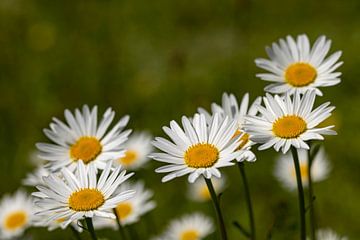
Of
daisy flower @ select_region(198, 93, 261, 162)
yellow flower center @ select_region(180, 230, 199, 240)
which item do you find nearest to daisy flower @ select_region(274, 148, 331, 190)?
yellow flower center @ select_region(180, 230, 199, 240)

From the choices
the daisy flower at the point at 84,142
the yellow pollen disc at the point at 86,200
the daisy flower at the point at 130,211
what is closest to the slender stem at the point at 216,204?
the yellow pollen disc at the point at 86,200

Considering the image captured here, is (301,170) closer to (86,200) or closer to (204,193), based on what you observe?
(204,193)

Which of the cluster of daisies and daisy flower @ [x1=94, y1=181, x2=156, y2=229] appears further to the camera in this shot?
daisy flower @ [x1=94, y1=181, x2=156, y2=229]

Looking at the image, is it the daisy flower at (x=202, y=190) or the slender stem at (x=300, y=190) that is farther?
the daisy flower at (x=202, y=190)

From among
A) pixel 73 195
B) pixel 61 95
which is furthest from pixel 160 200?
pixel 73 195

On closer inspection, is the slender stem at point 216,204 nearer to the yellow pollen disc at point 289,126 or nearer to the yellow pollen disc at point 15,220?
the yellow pollen disc at point 289,126

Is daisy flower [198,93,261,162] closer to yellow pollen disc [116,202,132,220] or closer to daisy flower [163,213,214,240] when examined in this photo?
yellow pollen disc [116,202,132,220]

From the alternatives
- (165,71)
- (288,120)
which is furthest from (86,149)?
(165,71)

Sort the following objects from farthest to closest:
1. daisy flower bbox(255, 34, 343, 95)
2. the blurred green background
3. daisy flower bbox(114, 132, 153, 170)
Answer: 1. the blurred green background
2. daisy flower bbox(114, 132, 153, 170)
3. daisy flower bbox(255, 34, 343, 95)
